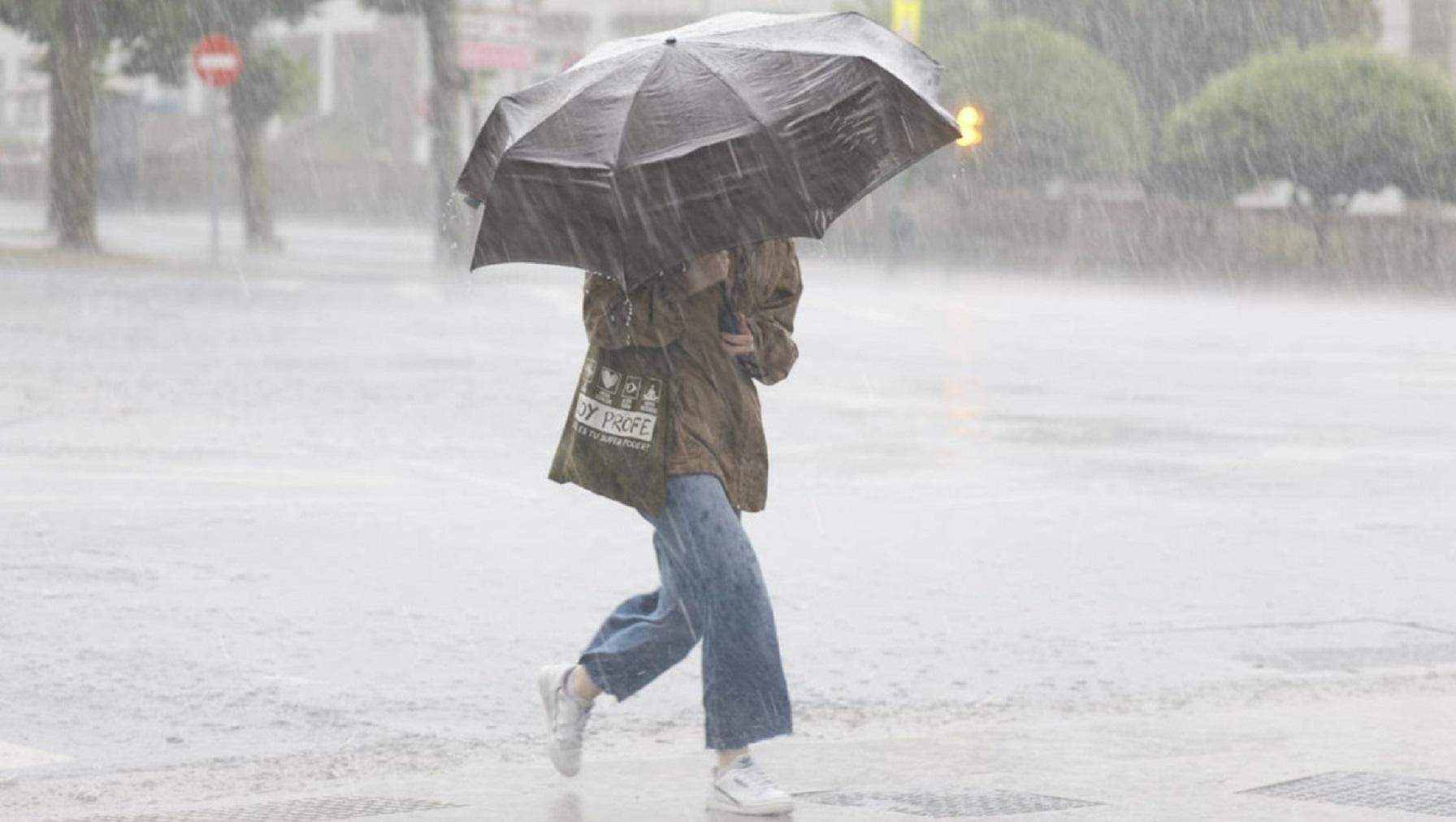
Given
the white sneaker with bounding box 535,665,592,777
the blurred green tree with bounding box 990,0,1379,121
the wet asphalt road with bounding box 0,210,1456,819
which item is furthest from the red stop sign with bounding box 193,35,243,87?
the white sneaker with bounding box 535,665,592,777

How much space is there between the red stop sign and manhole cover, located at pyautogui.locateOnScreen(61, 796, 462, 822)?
106 feet

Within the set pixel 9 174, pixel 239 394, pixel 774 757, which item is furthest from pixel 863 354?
pixel 9 174

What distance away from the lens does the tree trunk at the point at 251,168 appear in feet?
143

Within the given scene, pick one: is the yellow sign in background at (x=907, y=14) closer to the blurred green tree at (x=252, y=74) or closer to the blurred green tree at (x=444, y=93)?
the blurred green tree at (x=444, y=93)

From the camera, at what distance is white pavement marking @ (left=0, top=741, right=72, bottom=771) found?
248 inches

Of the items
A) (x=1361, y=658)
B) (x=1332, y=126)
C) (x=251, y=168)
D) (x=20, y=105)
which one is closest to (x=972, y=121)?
(x=1332, y=126)

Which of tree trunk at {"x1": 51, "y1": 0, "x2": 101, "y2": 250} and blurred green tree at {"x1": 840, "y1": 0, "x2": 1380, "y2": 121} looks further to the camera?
blurred green tree at {"x1": 840, "y1": 0, "x2": 1380, "y2": 121}

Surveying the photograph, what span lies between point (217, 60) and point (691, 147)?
33.1 metres

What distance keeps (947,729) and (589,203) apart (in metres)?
2.24

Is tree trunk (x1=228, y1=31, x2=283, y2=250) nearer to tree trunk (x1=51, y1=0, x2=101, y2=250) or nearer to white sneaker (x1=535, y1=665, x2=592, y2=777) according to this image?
tree trunk (x1=51, y1=0, x2=101, y2=250)

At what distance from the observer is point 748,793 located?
222 inches

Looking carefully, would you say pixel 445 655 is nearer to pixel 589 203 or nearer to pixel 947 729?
pixel 947 729

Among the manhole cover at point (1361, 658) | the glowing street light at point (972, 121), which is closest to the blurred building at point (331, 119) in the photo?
the glowing street light at point (972, 121)

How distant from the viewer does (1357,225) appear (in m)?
45.8
